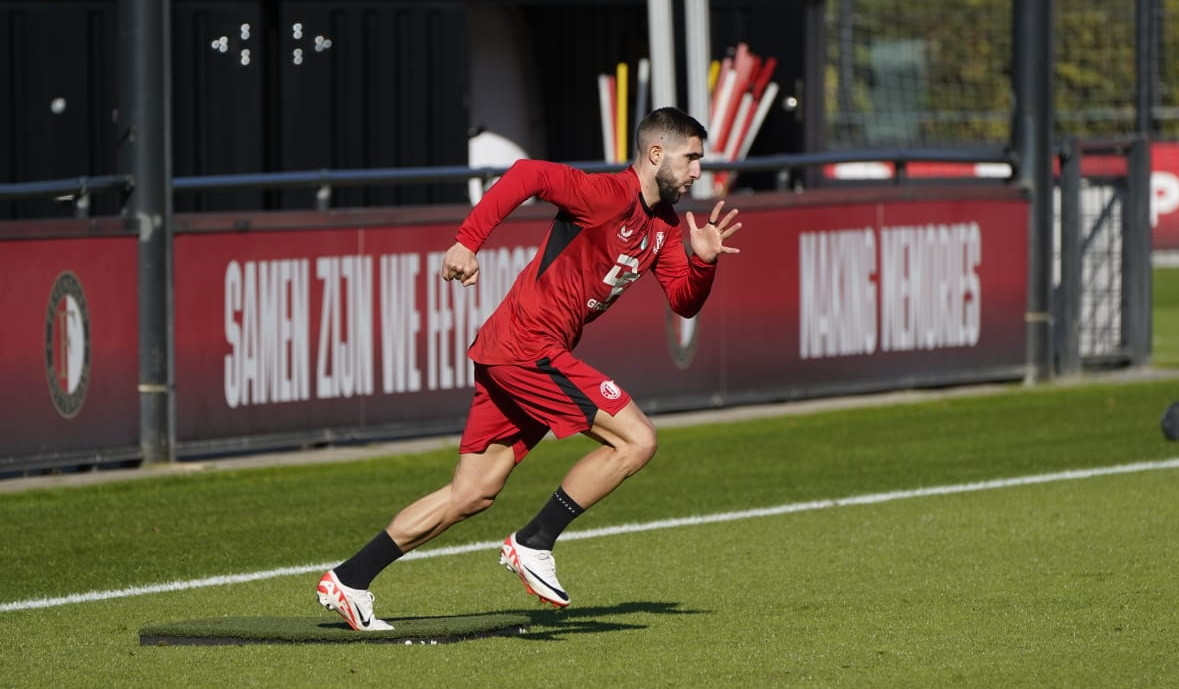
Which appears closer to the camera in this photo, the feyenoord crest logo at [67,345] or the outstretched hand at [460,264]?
the outstretched hand at [460,264]

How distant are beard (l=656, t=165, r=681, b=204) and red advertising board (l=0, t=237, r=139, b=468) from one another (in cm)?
514

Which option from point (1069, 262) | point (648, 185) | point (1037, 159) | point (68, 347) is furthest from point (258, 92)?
point (648, 185)

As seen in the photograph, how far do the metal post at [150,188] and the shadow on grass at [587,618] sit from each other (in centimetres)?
455

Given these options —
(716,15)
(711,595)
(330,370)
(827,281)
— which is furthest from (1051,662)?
(716,15)

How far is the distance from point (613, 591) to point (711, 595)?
1.43ft

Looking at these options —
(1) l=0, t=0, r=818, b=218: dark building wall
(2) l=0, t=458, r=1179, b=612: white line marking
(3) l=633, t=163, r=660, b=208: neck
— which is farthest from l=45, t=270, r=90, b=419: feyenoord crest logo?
(3) l=633, t=163, r=660, b=208: neck

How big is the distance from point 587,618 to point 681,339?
22.7 ft

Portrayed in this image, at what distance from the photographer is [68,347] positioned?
1198cm

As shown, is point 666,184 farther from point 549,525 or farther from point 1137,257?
point 1137,257

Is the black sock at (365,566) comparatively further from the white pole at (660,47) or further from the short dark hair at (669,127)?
the white pole at (660,47)

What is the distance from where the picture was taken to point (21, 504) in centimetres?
1141

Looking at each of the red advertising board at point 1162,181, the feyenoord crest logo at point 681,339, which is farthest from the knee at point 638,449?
the red advertising board at point 1162,181

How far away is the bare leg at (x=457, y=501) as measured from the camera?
25.1 feet

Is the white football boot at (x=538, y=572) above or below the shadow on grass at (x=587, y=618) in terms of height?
above
